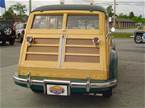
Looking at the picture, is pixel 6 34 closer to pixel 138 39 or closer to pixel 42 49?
pixel 138 39

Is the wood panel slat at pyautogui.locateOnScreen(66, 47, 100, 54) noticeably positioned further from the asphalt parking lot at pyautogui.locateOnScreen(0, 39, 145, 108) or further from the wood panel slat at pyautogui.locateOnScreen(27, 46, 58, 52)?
the asphalt parking lot at pyautogui.locateOnScreen(0, 39, 145, 108)

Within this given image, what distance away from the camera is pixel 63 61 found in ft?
23.3

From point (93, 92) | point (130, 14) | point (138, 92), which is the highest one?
point (93, 92)

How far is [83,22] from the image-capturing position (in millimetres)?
7539

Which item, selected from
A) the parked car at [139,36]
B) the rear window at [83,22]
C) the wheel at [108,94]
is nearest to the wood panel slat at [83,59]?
the rear window at [83,22]

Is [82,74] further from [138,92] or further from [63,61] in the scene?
[138,92]

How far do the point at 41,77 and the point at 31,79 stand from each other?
0.19 meters

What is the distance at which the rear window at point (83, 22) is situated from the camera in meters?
7.54

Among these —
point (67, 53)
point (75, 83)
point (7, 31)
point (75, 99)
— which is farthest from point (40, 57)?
point (7, 31)

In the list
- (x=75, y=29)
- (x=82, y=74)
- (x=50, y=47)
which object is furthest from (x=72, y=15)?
(x=82, y=74)

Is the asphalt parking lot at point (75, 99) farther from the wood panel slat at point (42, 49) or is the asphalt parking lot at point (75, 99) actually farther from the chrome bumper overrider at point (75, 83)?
the wood panel slat at point (42, 49)

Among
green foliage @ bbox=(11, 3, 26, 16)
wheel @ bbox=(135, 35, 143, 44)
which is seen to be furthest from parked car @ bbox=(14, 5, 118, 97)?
green foliage @ bbox=(11, 3, 26, 16)

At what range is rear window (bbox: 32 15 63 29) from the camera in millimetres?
7625

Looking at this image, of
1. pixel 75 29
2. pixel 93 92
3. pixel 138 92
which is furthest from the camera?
pixel 138 92
